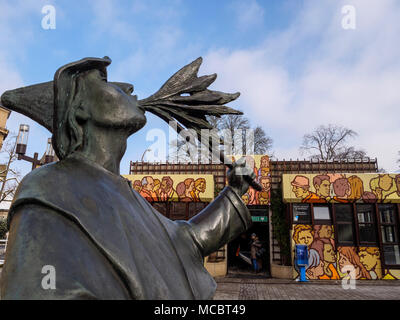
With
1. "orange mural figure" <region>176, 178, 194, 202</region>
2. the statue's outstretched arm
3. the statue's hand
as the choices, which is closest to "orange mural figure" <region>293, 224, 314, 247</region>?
"orange mural figure" <region>176, 178, 194, 202</region>

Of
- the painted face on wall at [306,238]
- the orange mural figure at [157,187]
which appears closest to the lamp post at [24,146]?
the orange mural figure at [157,187]

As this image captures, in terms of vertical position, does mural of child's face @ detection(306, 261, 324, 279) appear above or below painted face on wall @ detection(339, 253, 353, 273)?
below

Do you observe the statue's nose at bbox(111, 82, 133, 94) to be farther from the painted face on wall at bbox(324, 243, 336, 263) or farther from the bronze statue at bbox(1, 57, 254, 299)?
the painted face on wall at bbox(324, 243, 336, 263)

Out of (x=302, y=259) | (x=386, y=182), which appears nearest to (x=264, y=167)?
(x=302, y=259)

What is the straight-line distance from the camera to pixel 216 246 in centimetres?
162

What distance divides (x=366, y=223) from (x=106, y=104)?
498 inches

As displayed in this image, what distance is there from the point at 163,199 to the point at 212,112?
37.8 feet

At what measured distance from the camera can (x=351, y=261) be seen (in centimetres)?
1090

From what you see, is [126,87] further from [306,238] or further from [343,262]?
[343,262]

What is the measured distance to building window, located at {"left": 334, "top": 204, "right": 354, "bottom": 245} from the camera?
36.7ft

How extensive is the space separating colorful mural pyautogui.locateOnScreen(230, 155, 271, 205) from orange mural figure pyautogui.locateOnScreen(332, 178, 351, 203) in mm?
2745

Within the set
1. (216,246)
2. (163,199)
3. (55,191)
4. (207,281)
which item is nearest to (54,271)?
(55,191)
